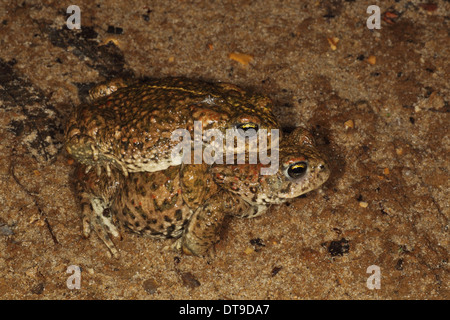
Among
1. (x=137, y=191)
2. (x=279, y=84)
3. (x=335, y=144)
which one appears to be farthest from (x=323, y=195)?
(x=137, y=191)

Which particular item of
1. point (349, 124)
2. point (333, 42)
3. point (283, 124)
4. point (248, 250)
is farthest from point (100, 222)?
point (333, 42)

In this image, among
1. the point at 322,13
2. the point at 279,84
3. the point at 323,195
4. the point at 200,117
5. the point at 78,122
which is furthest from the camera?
the point at 322,13

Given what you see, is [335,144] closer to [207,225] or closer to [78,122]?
[207,225]

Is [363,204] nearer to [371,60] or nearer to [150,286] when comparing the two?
[371,60]

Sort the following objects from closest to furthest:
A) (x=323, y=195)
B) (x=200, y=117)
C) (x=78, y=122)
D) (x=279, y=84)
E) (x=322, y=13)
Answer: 1. (x=200, y=117)
2. (x=78, y=122)
3. (x=323, y=195)
4. (x=279, y=84)
5. (x=322, y=13)

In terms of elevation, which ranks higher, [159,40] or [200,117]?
[159,40]

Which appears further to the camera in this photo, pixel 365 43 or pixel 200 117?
pixel 365 43

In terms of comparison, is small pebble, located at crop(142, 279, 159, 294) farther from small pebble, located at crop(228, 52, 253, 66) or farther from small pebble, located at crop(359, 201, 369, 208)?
small pebble, located at crop(228, 52, 253, 66)
